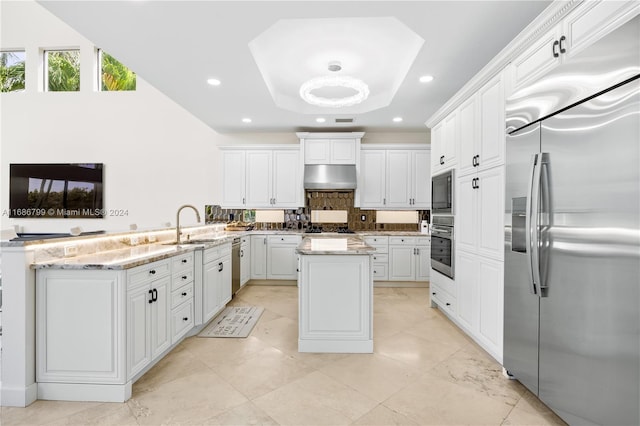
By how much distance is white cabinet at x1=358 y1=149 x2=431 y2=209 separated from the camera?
5508 millimetres

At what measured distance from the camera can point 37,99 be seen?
5.96 m

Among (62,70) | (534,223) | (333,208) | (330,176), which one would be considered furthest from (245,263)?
(62,70)

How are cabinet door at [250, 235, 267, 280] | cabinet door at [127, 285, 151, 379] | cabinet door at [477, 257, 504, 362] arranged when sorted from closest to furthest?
cabinet door at [127, 285, 151, 379]
cabinet door at [477, 257, 504, 362]
cabinet door at [250, 235, 267, 280]

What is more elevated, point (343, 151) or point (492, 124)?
→ point (343, 151)

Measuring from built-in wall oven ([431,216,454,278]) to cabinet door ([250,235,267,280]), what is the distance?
2.80 m

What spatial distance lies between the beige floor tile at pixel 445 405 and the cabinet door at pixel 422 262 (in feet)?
9.73

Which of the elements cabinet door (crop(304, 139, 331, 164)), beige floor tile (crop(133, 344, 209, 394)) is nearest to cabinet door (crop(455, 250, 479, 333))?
beige floor tile (crop(133, 344, 209, 394))

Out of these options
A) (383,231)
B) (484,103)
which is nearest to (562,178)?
(484,103)

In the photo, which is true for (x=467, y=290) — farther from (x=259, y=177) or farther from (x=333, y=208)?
(x=259, y=177)

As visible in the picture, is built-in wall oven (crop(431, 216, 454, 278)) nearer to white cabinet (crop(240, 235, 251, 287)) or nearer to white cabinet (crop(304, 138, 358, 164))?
white cabinet (crop(304, 138, 358, 164))

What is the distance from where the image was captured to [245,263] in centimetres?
500

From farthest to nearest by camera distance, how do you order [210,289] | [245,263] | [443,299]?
[245,263]
[443,299]
[210,289]

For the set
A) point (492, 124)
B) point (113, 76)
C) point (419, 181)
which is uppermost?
point (113, 76)

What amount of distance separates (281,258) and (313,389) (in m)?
3.18
